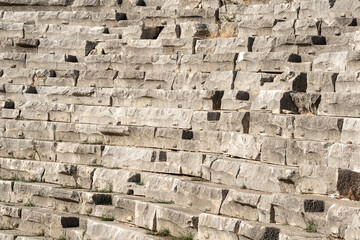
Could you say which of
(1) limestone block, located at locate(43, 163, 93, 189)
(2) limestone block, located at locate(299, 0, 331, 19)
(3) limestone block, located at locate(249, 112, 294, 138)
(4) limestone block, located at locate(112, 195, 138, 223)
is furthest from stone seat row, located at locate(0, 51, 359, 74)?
(4) limestone block, located at locate(112, 195, 138, 223)

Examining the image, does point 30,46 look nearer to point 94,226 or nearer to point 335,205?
point 94,226

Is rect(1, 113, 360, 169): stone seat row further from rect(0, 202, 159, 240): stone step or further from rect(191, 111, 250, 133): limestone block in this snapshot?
rect(0, 202, 159, 240): stone step

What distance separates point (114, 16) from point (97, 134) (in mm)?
5275

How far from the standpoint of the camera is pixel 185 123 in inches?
527

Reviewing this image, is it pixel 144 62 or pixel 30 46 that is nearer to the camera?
pixel 144 62

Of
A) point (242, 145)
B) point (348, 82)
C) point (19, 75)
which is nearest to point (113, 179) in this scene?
point (242, 145)

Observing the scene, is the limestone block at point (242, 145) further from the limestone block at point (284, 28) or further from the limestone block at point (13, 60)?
the limestone block at point (13, 60)

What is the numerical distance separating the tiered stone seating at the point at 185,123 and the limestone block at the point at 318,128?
0.02 metres

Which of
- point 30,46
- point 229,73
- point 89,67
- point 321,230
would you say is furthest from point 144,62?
point 321,230

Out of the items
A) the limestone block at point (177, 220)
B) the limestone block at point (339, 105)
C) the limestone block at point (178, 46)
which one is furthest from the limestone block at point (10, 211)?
the limestone block at point (178, 46)

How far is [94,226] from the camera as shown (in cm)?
1143

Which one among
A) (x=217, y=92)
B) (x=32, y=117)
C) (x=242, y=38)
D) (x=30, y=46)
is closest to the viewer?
(x=217, y=92)

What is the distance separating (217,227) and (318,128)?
7.18 feet

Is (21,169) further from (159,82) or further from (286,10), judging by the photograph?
(286,10)
